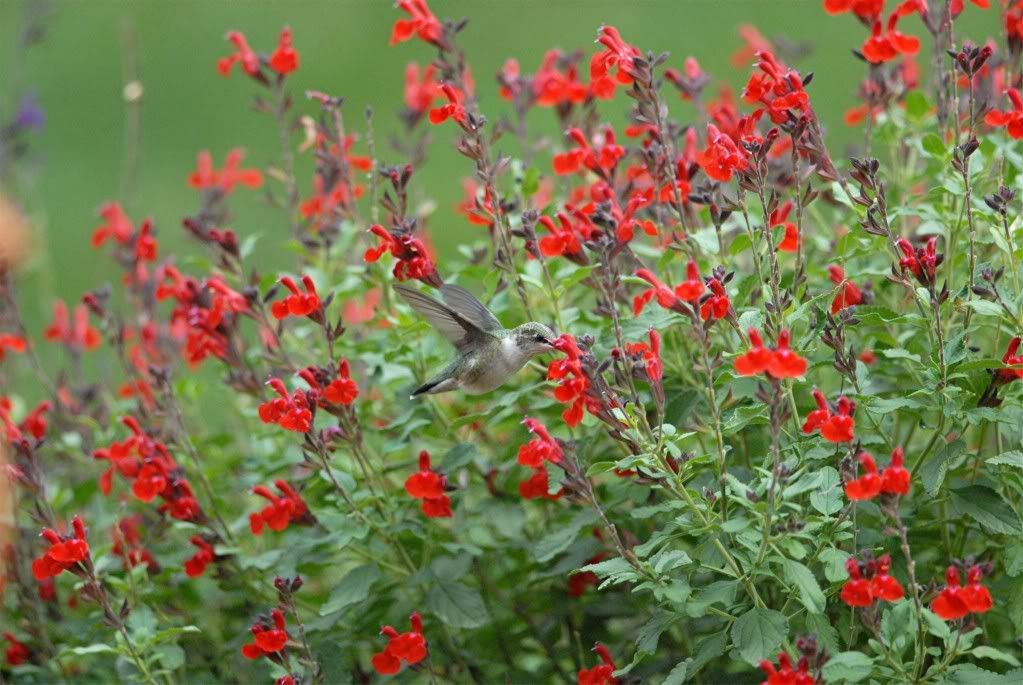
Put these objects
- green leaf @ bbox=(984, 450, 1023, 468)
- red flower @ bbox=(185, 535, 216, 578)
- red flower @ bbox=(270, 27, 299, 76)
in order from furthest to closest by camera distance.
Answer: red flower @ bbox=(270, 27, 299, 76) → red flower @ bbox=(185, 535, 216, 578) → green leaf @ bbox=(984, 450, 1023, 468)

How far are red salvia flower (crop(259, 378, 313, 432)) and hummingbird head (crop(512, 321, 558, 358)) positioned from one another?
0.50 metres

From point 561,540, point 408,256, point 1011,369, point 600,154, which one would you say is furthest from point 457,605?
point 1011,369

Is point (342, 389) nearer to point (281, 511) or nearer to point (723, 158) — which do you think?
point (281, 511)

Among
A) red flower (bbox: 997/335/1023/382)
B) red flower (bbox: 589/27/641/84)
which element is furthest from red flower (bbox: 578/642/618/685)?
red flower (bbox: 589/27/641/84)

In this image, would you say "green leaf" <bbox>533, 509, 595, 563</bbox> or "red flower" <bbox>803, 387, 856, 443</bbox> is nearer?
"red flower" <bbox>803, 387, 856, 443</bbox>

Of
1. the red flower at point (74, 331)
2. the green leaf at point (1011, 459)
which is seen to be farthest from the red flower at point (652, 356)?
the red flower at point (74, 331)

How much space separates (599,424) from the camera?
3156 mm

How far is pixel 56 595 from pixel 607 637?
1646 millimetres

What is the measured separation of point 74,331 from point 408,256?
6.87 feet

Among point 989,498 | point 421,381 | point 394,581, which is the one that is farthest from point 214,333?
point 989,498

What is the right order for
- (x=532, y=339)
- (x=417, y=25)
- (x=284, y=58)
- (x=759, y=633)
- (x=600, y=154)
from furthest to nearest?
(x=284, y=58) → (x=417, y=25) → (x=600, y=154) → (x=532, y=339) → (x=759, y=633)

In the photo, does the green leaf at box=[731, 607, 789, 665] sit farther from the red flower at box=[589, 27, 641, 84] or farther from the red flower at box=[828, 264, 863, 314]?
the red flower at box=[589, 27, 641, 84]

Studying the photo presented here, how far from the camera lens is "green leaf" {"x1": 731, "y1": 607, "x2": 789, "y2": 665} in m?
2.51

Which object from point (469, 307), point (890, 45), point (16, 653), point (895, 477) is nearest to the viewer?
point (895, 477)
